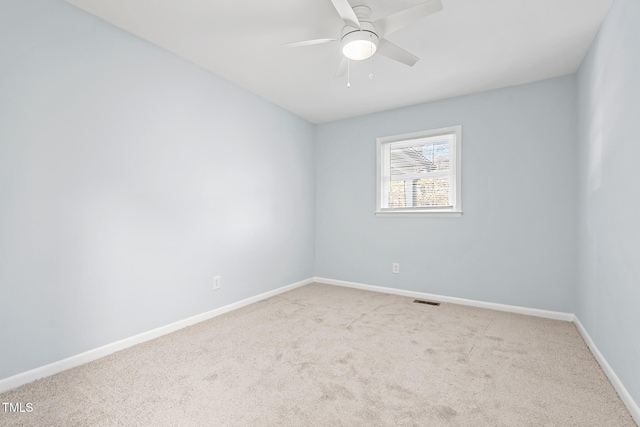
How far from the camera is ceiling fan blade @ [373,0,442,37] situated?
1.67m

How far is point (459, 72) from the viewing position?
9.67 ft

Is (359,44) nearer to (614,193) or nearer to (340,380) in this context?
(614,193)

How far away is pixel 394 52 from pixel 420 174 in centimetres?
192

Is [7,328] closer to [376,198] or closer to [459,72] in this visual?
[376,198]

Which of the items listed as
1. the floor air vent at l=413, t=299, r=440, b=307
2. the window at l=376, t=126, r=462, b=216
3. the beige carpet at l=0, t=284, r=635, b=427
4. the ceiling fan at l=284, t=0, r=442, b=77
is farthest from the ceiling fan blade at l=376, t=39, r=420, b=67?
the floor air vent at l=413, t=299, r=440, b=307

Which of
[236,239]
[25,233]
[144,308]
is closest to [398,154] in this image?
[236,239]

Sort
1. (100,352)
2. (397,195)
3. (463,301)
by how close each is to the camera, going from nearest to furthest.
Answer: (100,352)
(463,301)
(397,195)

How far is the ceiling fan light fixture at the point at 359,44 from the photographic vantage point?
6.55 feet

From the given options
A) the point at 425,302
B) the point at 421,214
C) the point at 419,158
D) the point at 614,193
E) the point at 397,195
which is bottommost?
the point at 425,302

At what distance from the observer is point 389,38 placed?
2.43 meters

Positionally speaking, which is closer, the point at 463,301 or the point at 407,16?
the point at 407,16

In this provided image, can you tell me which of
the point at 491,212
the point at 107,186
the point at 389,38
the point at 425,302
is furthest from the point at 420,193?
the point at 107,186

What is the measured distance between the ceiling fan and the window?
161 cm

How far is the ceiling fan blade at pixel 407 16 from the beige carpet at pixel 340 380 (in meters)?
2.19
